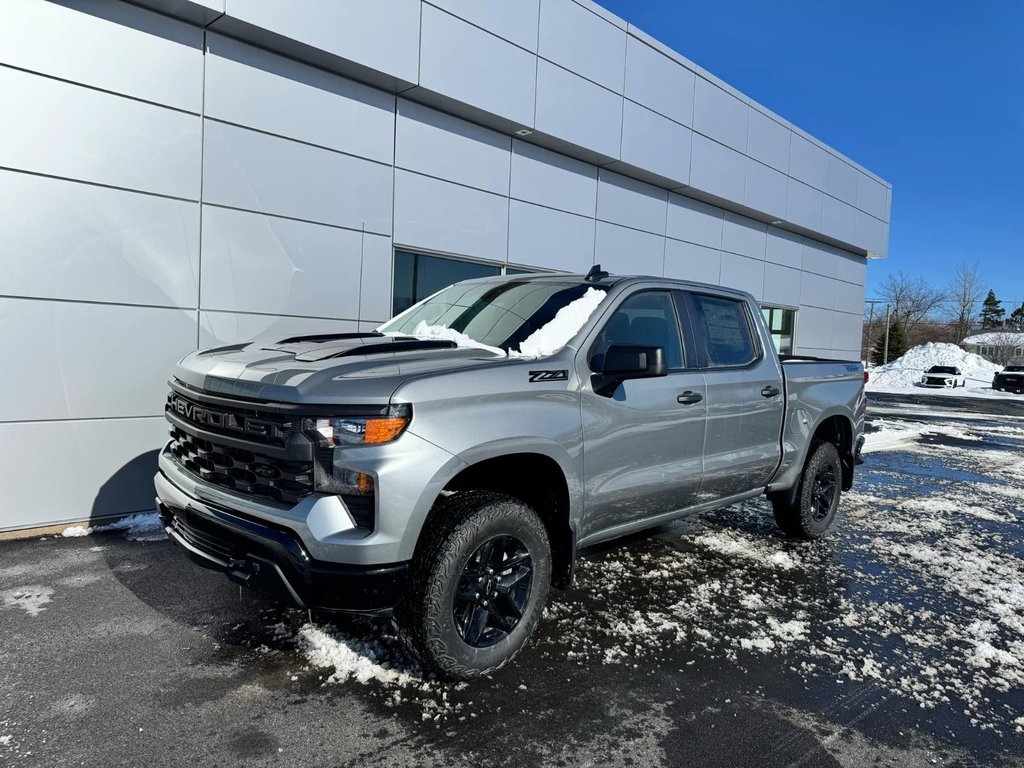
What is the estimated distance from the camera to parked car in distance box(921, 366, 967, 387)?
36344 millimetres

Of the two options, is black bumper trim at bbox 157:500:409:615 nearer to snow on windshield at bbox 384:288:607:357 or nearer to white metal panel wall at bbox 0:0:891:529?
snow on windshield at bbox 384:288:607:357

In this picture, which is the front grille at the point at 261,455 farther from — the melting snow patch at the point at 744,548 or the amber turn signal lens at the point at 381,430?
the melting snow patch at the point at 744,548

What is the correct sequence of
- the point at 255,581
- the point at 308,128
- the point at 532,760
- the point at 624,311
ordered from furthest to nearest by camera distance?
the point at 308,128
the point at 624,311
the point at 255,581
the point at 532,760

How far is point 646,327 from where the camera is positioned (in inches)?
164

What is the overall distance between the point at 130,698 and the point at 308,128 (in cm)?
606

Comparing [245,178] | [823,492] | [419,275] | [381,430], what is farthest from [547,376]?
[419,275]

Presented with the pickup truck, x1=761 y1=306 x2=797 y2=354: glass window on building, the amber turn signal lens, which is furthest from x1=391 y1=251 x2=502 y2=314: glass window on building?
x1=761 y1=306 x2=797 y2=354: glass window on building

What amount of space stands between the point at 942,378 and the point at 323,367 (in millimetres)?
41197

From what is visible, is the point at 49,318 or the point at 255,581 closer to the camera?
the point at 255,581

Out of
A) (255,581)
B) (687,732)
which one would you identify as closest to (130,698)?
(255,581)

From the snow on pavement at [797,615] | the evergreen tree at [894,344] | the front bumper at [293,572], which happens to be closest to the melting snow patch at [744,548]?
the snow on pavement at [797,615]

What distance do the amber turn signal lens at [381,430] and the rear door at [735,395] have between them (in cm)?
234

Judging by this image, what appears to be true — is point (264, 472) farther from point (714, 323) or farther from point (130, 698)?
point (714, 323)

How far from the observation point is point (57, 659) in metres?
3.29
